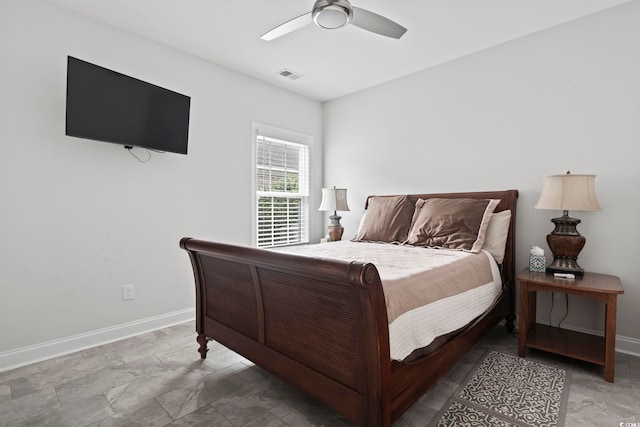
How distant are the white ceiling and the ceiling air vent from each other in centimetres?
7

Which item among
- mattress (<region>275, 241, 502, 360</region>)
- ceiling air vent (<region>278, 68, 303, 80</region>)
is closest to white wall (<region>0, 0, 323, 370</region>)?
ceiling air vent (<region>278, 68, 303, 80</region>)

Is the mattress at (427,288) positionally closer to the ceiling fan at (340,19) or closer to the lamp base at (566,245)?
the lamp base at (566,245)

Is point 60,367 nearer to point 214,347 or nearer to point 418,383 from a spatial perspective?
point 214,347

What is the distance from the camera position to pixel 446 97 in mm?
3352

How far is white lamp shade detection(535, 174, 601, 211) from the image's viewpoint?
2.21 m

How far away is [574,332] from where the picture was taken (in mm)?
2506

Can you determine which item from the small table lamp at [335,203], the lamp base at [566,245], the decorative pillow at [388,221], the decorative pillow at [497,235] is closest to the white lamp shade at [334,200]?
the small table lamp at [335,203]

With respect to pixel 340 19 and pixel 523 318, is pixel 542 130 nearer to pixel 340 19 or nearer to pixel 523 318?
pixel 523 318

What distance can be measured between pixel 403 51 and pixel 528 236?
2086mm

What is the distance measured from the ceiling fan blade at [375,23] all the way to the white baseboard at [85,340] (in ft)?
9.60

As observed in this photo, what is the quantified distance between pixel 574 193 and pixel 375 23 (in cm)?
180

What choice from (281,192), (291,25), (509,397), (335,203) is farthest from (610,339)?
(281,192)

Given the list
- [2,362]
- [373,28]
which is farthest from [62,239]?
[373,28]

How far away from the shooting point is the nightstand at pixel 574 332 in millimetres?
1960
